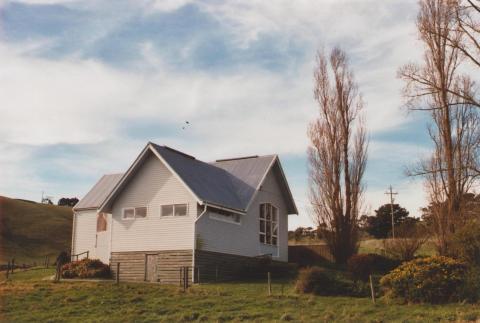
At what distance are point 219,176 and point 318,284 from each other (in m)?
11.9

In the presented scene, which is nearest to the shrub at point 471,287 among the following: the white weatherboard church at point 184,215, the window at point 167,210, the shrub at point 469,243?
the shrub at point 469,243

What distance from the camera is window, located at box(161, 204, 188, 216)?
30.5 m

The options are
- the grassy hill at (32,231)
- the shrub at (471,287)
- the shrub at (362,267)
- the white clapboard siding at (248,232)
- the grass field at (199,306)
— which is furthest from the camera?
the grassy hill at (32,231)

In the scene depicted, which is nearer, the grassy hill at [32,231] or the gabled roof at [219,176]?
the gabled roof at [219,176]

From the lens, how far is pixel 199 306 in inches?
855

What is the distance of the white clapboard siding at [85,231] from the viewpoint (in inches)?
1494

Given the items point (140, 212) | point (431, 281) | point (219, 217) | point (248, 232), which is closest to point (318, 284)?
point (431, 281)

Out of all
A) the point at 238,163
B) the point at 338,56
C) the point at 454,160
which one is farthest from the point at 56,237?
the point at 454,160

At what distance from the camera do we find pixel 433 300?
2133 cm

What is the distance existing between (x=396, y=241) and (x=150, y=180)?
49.4 ft

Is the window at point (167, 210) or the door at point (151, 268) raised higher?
the window at point (167, 210)

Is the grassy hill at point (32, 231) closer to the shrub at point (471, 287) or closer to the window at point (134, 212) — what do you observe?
the window at point (134, 212)

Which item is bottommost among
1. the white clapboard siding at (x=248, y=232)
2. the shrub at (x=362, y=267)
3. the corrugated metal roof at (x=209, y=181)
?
the shrub at (x=362, y=267)

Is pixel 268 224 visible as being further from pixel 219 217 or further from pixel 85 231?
pixel 85 231
